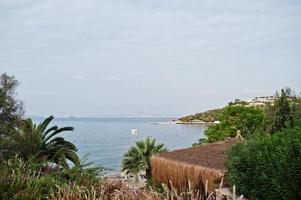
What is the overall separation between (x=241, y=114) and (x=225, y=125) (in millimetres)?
1126

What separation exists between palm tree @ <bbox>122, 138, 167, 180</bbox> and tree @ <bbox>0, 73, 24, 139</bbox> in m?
14.3

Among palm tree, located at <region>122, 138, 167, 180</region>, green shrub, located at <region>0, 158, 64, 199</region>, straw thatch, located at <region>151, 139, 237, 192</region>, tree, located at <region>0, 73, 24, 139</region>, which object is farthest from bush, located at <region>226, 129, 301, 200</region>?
palm tree, located at <region>122, 138, 167, 180</region>

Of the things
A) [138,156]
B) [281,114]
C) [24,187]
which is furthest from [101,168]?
[138,156]

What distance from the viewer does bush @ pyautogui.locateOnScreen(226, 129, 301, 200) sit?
531 cm

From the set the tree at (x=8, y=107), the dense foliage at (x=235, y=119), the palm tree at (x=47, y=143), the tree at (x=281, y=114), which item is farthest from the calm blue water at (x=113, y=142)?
the tree at (x=281, y=114)

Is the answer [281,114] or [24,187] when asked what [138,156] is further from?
[24,187]

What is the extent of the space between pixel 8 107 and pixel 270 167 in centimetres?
904

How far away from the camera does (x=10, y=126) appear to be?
12.8m

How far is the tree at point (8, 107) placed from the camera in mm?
12578

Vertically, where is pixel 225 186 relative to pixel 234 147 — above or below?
below

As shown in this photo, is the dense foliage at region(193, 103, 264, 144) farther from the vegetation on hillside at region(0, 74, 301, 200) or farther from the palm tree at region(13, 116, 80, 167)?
the vegetation on hillside at region(0, 74, 301, 200)

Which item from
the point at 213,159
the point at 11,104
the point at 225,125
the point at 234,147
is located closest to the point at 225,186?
the point at 234,147

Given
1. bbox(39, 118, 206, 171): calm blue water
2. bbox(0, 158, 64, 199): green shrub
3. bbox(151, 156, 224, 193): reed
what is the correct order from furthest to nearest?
1. bbox(39, 118, 206, 171): calm blue water
2. bbox(151, 156, 224, 193): reed
3. bbox(0, 158, 64, 199): green shrub

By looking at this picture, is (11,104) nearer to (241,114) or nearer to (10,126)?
(10,126)
